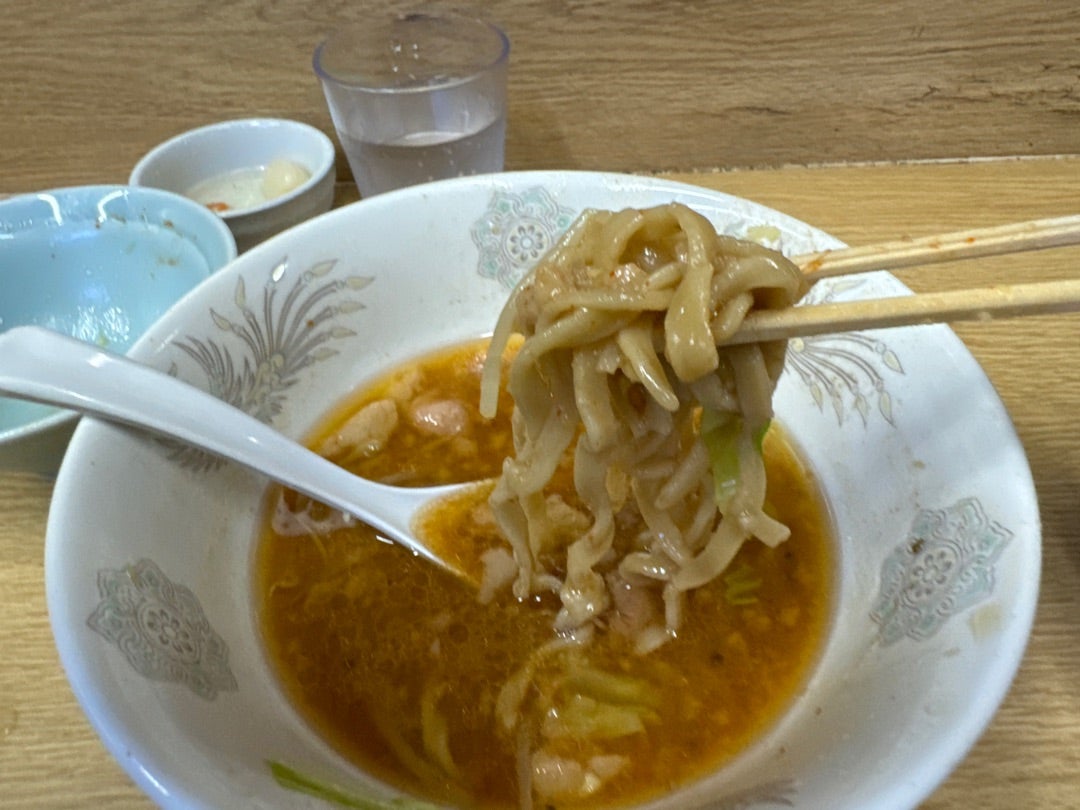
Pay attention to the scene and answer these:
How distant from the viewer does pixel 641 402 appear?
1.02 meters

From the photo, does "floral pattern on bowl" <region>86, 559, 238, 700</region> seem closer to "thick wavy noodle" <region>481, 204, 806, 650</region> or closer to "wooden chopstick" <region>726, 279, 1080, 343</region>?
"thick wavy noodle" <region>481, 204, 806, 650</region>

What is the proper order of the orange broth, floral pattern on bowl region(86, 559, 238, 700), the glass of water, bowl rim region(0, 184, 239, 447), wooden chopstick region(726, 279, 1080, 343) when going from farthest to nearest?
the glass of water, bowl rim region(0, 184, 239, 447), the orange broth, floral pattern on bowl region(86, 559, 238, 700), wooden chopstick region(726, 279, 1080, 343)

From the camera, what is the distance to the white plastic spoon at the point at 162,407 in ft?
3.26

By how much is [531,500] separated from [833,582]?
459 mm

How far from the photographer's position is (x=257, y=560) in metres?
1.20

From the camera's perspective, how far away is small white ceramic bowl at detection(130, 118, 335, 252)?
1.80 m

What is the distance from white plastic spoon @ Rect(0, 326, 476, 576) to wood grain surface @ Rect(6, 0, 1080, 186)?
41.7 inches

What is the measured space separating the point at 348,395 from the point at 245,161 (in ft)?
2.69

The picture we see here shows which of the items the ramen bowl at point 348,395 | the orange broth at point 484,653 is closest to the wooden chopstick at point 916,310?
the ramen bowl at point 348,395

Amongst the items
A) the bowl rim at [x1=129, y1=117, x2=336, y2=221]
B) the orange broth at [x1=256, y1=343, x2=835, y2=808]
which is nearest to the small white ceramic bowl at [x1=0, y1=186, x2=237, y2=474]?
the bowl rim at [x1=129, y1=117, x2=336, y2=221]

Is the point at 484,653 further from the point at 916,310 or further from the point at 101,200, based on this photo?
the point at 101,200

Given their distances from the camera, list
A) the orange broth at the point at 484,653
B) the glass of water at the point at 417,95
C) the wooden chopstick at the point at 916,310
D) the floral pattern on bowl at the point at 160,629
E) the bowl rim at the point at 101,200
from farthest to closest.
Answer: the glass of water at the point at 417,95, the bowl rim at the point at 101,200, the orange broth at the point at 484,653, the floral pattern on bowl at the point at 160,629, the wooden chopstick at the point at 916,310

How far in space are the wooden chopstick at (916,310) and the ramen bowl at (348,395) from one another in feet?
0.89

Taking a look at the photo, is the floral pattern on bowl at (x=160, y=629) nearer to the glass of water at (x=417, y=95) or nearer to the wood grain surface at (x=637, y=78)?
the glass of water at (x=417, y=95)
